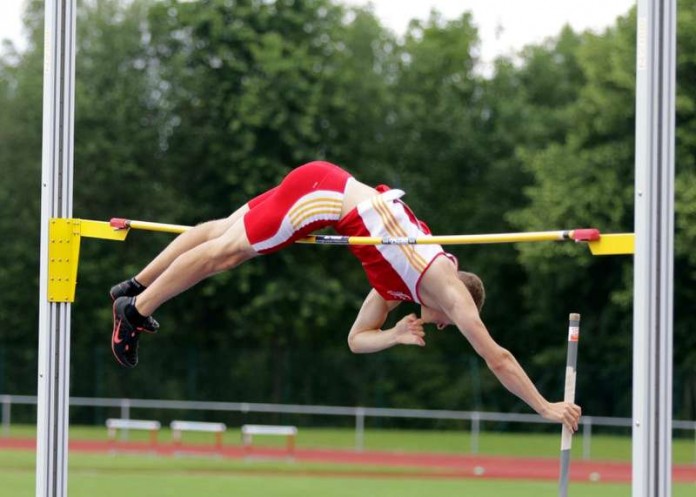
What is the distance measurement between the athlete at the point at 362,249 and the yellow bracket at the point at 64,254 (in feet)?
1.26

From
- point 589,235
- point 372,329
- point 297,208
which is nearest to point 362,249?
point 297,208

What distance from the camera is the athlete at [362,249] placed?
18.7 ft

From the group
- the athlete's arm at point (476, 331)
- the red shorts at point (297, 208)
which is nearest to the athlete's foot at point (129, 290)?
the red shorts at point (297, 208)

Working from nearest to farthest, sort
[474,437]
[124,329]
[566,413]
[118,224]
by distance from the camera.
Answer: [566,413] → [118,224] → [124,329] → [474,437]

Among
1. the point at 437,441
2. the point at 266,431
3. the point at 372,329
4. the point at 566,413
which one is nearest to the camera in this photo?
the point at 566,413

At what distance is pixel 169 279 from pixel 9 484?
9.47 metres

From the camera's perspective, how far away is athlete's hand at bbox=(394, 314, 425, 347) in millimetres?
5957

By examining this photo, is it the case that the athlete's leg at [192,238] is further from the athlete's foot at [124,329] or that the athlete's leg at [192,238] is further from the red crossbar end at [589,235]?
the red crossbar end at [589,235]

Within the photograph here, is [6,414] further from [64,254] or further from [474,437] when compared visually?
[64,254]

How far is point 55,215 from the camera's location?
5.70 metres

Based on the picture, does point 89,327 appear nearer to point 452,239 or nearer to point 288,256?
point 288,256

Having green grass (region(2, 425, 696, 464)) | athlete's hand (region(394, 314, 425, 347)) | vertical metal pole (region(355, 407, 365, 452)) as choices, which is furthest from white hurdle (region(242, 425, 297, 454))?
athlete's hand (region(394, 314, 425, 347))

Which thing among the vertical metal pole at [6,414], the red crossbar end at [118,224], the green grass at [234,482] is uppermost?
the red crossbar end at [118,224]

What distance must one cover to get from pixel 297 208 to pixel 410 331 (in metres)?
0.72
